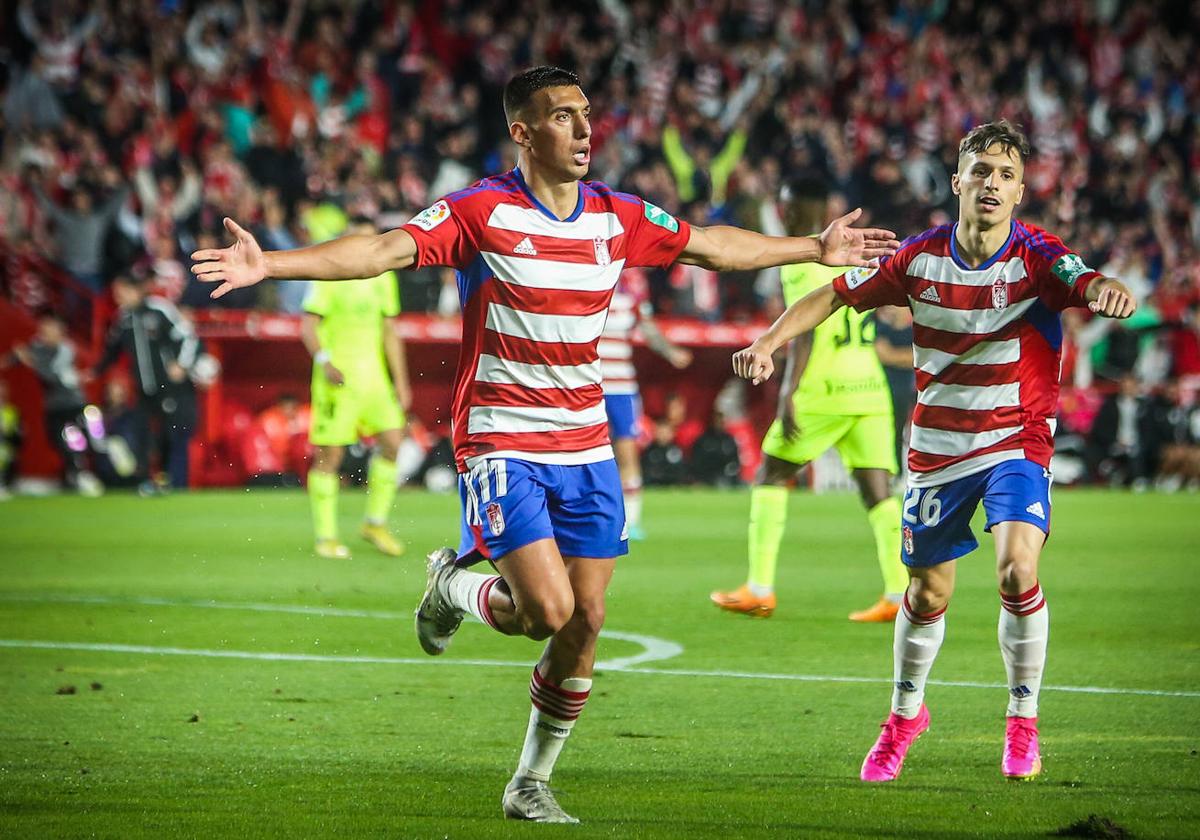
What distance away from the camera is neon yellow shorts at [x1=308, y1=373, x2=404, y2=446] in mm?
13422

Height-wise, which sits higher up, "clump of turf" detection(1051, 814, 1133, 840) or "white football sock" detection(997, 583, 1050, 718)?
"white football sock" detection(997, 583, 1050, 718)

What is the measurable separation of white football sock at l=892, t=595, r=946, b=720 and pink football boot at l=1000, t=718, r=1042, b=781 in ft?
1.18

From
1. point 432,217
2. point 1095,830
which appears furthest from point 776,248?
point 1095,830

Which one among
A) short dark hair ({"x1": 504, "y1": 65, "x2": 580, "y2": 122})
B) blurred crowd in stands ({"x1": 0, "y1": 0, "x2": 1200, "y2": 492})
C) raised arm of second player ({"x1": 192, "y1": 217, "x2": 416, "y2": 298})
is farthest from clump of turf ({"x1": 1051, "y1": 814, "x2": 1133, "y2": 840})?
blurred crowd in stands ({"x1": 0, "y1": 0, "x2": 1200, "y2": 492})

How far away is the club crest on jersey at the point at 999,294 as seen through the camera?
6184mm

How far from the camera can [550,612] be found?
5355 millimetres

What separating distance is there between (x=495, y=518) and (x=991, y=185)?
6.90ft

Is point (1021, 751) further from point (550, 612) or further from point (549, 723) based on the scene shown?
point (550, 612)

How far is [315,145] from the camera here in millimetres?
21766

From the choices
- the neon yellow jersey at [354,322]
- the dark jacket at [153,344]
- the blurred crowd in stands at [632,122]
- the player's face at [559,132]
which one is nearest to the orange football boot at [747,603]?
the neon yellow jersey at [354,322]

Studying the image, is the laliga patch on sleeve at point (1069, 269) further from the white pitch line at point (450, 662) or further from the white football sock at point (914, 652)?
the white pitch line at point (450, 662)

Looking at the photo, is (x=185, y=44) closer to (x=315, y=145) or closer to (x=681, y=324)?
(x=315, y=145)

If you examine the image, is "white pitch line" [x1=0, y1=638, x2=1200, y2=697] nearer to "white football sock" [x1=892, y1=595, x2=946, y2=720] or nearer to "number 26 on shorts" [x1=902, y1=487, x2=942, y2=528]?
"white football sock" [x1=892, y1=595, x2=946, y2=720]

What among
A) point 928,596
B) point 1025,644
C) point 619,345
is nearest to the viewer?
point 1025,644
